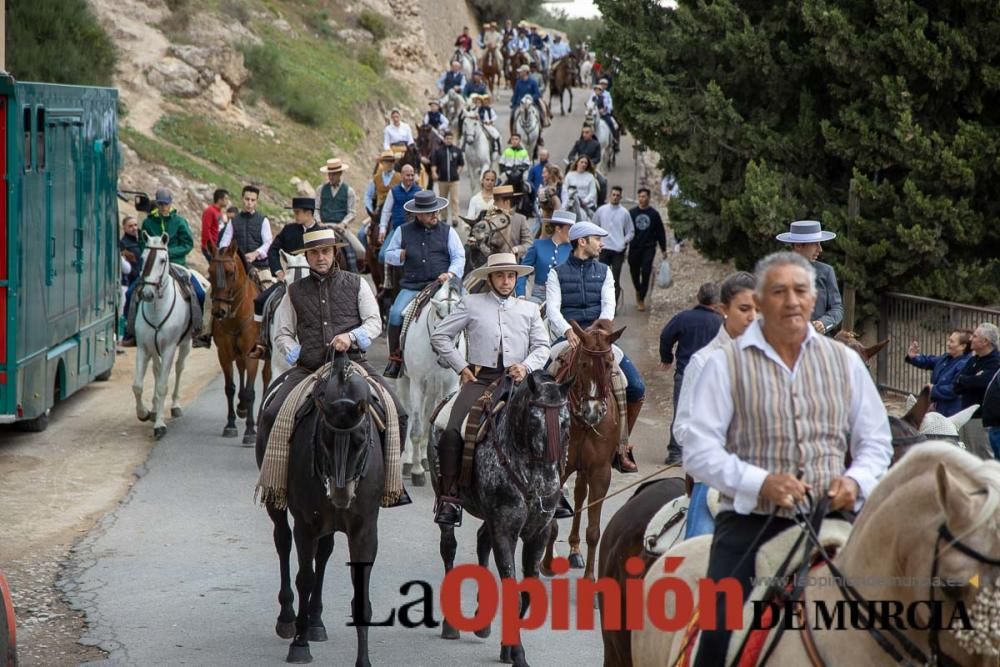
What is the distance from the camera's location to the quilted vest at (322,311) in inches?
406

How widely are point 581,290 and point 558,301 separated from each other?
29cm

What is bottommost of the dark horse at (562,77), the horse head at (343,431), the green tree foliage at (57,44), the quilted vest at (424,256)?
the horse head at (343,431)

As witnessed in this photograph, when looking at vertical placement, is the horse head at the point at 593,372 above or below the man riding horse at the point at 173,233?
below

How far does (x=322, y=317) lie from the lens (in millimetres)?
10320

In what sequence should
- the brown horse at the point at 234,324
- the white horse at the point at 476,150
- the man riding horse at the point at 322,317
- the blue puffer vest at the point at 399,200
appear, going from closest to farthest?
the man riding horse at the point at 322,317, the brown horse at the point at 234,324, the blue puffer vest at the point at 399,200, the white horse at the point at 476,150

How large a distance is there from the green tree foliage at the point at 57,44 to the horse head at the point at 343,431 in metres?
21.7

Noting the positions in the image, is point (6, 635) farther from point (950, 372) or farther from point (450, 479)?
point (950, 372)

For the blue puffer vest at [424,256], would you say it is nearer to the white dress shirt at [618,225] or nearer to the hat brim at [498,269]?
the hat brim at [498,269]

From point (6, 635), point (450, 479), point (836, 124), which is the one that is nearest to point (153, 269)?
point (450, 479)

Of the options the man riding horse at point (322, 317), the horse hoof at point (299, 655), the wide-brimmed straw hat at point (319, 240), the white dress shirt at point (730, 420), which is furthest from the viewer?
the wide-brimmed straw hat at point (319, 240)

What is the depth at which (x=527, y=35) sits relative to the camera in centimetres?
6750

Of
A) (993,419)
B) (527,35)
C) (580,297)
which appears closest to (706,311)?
(580,297)

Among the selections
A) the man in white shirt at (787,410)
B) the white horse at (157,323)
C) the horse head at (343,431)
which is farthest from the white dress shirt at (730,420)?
the white horse at (157,323)

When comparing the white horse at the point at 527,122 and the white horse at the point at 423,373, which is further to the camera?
the white horse at the point at 527,122
